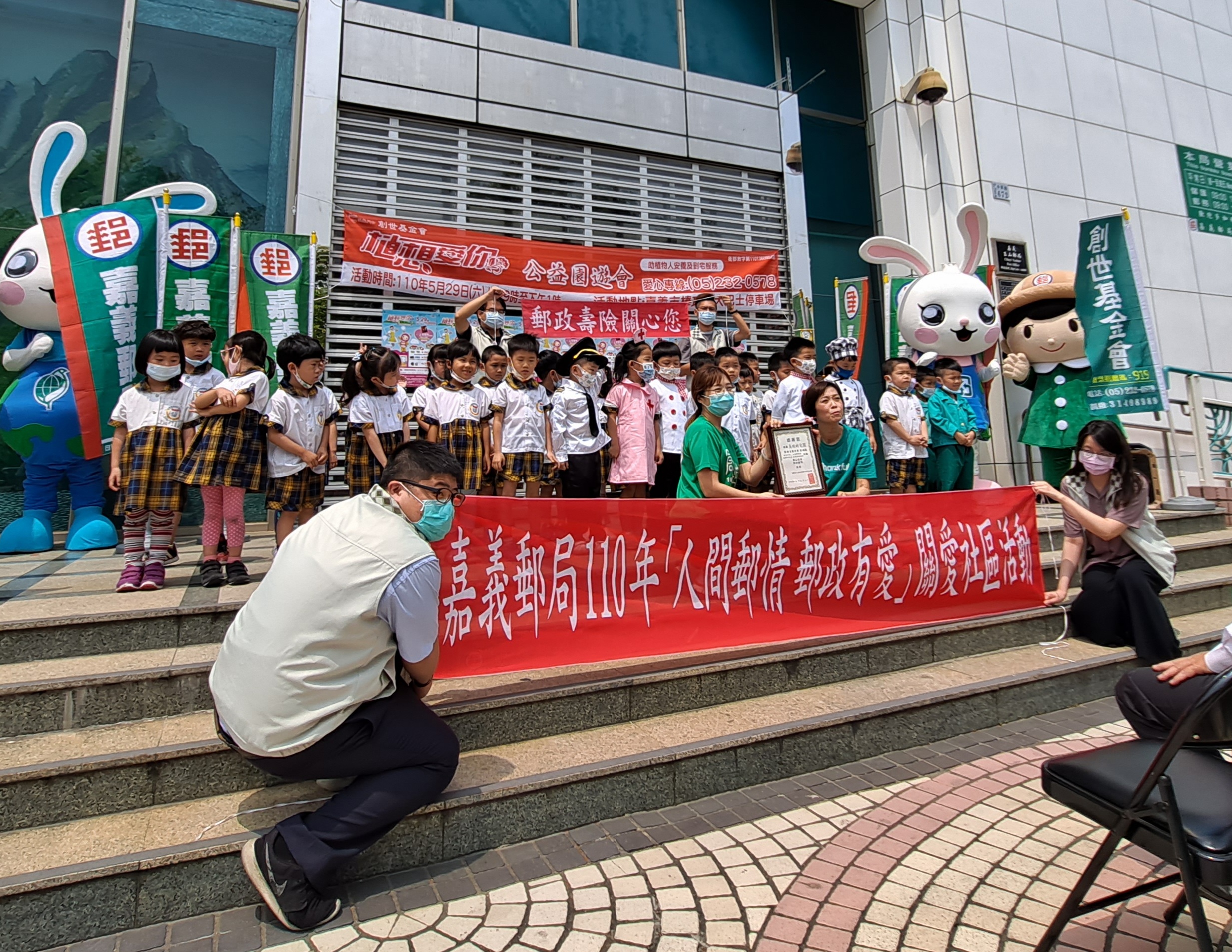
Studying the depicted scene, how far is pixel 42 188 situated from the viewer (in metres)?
5.41

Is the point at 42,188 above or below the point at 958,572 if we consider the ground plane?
above

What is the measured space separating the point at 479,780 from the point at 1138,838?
78.1 inches

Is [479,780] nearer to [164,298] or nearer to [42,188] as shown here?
[164,298]

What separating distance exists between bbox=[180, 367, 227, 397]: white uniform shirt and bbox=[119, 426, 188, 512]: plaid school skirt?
315 mm

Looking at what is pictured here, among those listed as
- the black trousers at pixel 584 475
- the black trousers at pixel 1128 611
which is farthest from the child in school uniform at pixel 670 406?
the black trousers at pixel 1128 611

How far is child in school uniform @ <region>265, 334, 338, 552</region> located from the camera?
394cm

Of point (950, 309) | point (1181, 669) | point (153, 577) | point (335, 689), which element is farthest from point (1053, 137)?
point (153, 577)

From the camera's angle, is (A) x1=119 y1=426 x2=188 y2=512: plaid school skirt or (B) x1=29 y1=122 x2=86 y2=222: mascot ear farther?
(B) x1=29 y1=122 x2=86 y2=222: mascot ear

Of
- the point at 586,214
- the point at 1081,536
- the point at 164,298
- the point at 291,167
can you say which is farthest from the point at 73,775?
the point at 586,214

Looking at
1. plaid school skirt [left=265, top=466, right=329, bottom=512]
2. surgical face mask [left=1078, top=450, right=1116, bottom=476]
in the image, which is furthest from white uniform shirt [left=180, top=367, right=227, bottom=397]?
surgical face mask [left=1078, top=450, right=1116, bottom=476]

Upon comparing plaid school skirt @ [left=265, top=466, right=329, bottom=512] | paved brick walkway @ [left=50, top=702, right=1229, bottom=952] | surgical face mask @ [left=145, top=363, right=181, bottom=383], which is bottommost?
paved brick walkway @ [left=50, top=702, right=1229, bottom=952]

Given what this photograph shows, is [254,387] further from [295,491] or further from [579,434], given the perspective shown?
[579,434]

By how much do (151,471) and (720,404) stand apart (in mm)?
3260

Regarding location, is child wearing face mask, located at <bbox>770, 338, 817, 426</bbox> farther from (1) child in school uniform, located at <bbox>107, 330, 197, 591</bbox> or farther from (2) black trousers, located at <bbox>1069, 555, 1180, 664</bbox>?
(1) child in school uniform, located at <bbox>107, 330, 197, 591</bbox>
